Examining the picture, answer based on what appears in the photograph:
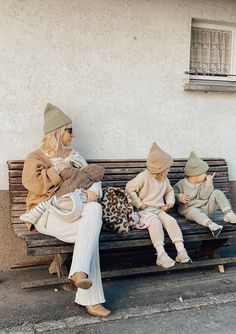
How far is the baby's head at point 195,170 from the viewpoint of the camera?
5758 millimetres

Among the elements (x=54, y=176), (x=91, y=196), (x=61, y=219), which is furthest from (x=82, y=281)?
(x=54, y=176)

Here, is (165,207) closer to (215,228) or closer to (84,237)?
(215,228)

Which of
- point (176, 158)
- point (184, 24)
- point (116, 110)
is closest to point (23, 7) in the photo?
point (116, 110)

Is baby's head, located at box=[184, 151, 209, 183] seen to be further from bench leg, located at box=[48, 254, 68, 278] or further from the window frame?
bench leg, located at box=[48, 254, 68, 278]

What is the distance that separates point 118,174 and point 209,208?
3.40 ft

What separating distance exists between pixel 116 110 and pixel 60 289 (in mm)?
2067

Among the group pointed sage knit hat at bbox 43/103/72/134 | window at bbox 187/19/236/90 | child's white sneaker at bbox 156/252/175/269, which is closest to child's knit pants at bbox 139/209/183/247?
child's white sneaker at bbox 156/252/175/269

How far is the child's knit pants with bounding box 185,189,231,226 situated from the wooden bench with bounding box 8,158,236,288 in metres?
0.08

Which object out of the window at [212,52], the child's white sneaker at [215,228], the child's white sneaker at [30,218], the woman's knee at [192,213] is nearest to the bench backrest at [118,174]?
the child's white sneaker at [30,218]

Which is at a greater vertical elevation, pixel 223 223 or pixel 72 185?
pixel 72 185

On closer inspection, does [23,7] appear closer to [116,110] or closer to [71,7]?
[71,7]

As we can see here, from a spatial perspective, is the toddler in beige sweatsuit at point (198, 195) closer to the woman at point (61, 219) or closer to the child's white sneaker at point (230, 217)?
the child's white sneaker at point (230, 217)

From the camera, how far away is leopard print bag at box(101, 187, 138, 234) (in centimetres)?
509

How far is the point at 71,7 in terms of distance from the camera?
575 cm
